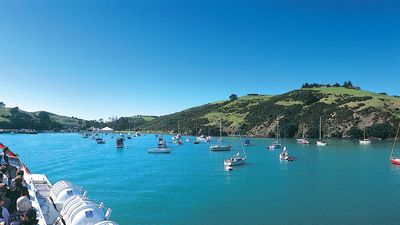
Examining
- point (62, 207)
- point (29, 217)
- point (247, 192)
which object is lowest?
point (247, 192)

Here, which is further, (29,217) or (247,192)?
(247,192)

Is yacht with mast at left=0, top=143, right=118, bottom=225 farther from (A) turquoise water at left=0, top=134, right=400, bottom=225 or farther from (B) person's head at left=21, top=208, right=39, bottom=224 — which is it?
(A) turquoise water at left=0, top=134, right=400, bottom=225

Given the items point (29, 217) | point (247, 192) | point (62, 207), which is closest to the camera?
point (29, 217)

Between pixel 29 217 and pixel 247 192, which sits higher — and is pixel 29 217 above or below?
above

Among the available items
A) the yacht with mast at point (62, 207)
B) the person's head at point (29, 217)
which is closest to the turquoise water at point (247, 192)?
the yacht with mast at point (62, 207)

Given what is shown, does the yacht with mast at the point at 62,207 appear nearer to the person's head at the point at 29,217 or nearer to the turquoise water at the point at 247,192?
the person's head at the point at 29,217

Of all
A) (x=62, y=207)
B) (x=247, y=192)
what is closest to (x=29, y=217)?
(x=62, y=207)

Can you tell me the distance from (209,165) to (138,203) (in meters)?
51.8

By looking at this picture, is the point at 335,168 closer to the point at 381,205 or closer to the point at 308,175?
the point at 308,175

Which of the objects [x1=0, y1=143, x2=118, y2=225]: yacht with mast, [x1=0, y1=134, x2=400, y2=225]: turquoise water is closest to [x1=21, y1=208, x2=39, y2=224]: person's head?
[x1=0, y1=143, x2=118, y2=225]: yacht with mast

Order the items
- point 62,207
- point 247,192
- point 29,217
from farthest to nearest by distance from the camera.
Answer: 1. point 247,192
2. point 62,207
3. point 29,217

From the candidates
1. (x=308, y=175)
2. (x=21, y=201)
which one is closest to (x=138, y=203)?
(x=21, y=201)

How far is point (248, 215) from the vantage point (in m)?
42.6

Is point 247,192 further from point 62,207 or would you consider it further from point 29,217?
point 29,217
